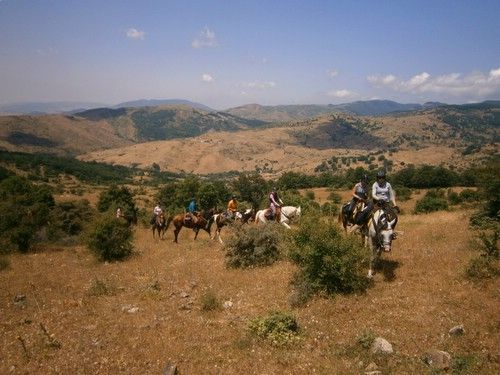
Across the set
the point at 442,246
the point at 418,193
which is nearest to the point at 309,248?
the point at 442,246

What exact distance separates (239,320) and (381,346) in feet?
12.5

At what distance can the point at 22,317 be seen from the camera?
11.5 m

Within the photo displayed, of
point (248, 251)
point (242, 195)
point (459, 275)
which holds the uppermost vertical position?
point (459, 275)

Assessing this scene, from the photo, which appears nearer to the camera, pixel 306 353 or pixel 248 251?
pixel 306 353

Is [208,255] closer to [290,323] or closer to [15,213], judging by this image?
[290,323]

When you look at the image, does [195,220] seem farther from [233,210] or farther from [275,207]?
[275,207]

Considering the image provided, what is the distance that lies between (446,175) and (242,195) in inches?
1608

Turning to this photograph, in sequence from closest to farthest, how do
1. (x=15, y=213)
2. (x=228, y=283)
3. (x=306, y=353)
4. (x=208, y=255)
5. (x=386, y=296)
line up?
1. (x=306, y=353)
2. (x=386, y=296)
3. (x=228, y=283)
4. (x=208, y=255)
5. (x=15, y=213)

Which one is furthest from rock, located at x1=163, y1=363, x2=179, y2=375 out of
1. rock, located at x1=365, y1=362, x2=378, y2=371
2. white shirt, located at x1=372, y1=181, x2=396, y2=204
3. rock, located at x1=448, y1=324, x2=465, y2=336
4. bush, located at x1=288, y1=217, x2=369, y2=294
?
white shirt, located at x1=372, y1=181, x2=396, y2=204

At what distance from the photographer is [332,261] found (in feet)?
36.2

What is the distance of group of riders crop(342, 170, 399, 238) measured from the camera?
12.0 metres

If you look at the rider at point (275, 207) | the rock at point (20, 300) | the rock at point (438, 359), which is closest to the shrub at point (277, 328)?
the rock at point (438, 359)

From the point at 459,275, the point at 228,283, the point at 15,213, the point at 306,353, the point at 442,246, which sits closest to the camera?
the point at 306,353

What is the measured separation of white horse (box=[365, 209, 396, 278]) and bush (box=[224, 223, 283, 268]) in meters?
4.17
